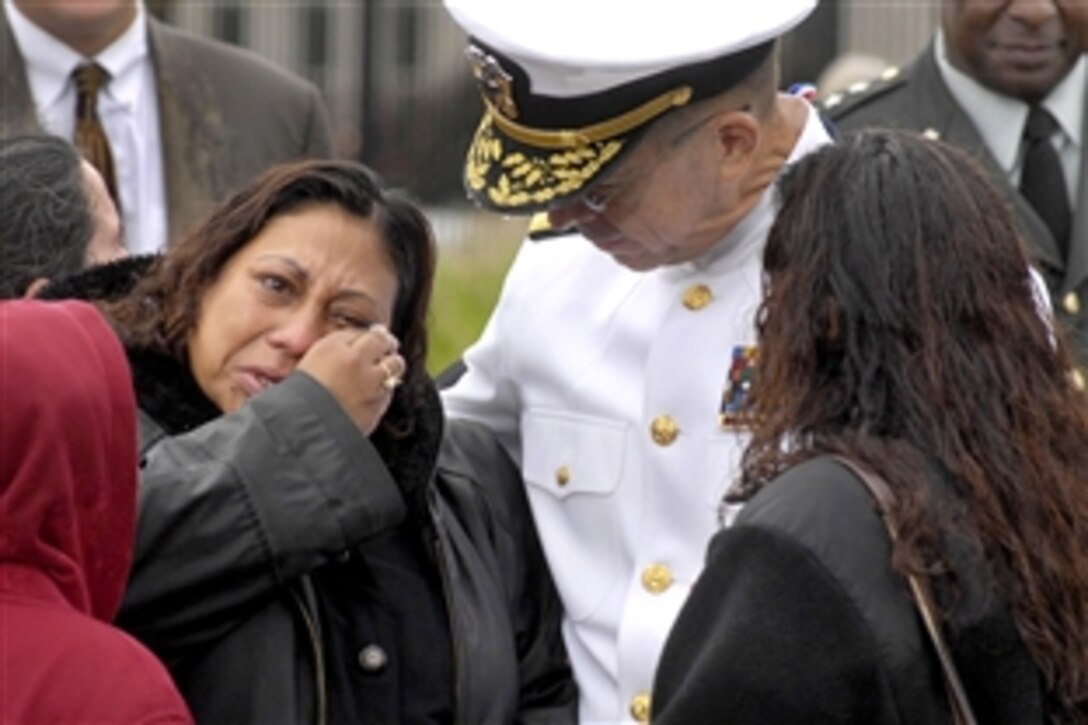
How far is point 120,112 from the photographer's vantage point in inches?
256

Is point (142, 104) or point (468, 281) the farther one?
point (468, 281)

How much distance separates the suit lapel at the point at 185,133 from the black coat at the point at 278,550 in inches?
85.6

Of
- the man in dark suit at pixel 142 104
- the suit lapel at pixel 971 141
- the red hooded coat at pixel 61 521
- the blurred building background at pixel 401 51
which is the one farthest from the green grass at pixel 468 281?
the red hooded coat at pixel 61 521

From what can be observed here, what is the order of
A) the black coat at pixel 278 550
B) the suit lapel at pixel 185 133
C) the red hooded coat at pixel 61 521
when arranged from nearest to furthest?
A: the red hooded coat at pixel 61 521 < the black coat at pixel 278 550 < the suit lapel at pixel 185 133

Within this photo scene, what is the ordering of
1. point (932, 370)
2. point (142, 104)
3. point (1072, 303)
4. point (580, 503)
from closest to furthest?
point (932, 370)
point (580, 503)
point (1072, 303)
point (142, 104)

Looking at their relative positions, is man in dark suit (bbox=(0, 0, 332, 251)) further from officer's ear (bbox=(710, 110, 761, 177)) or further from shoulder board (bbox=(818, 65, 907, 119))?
officer's ear (bbox=(710, 110, 761, 177))

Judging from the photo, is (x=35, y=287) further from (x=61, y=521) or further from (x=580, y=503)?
(x=61, y=521)

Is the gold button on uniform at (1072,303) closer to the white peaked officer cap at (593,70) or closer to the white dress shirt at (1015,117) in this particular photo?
the white dress shirt at (1015,117)

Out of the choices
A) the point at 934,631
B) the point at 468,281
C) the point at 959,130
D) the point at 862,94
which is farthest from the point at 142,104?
the point at 934,631

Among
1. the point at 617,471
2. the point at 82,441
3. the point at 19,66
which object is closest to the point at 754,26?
the point at 617,471

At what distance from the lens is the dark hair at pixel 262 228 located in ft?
14.1

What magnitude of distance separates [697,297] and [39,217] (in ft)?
3.09

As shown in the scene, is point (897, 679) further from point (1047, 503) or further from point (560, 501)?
point (560, 501)

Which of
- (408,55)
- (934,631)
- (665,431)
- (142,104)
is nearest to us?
(934,631)
